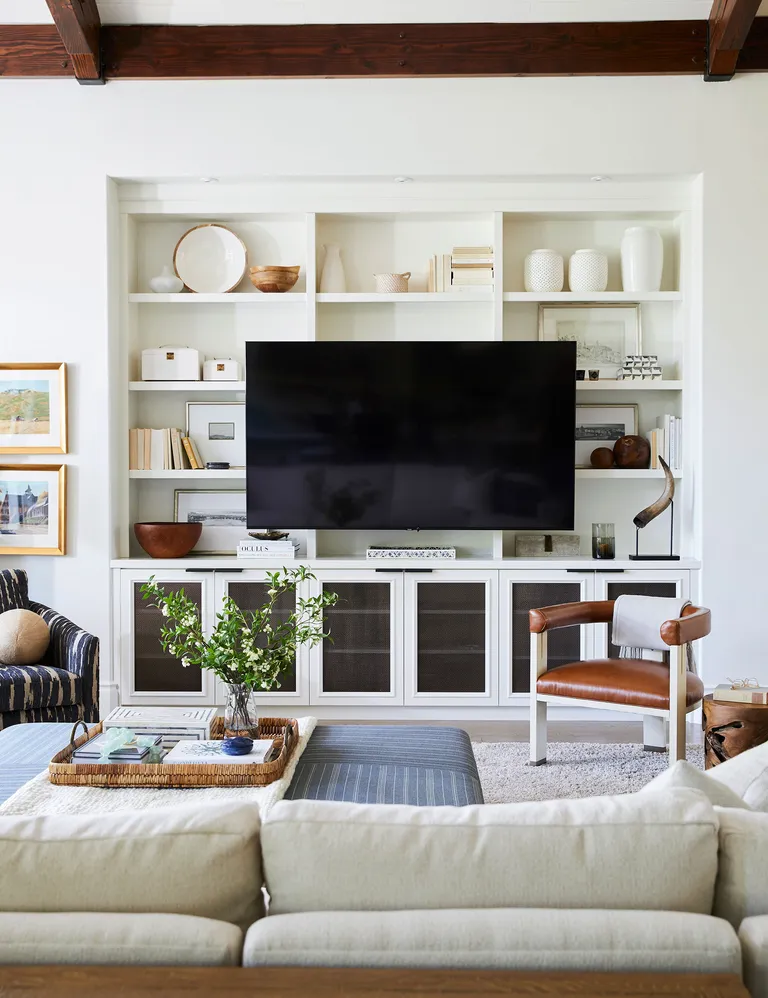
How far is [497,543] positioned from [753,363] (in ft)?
5.18

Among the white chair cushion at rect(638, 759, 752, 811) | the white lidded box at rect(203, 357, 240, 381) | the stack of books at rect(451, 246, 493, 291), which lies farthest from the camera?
the white lidded box at rect(203, 357, 240, 381)

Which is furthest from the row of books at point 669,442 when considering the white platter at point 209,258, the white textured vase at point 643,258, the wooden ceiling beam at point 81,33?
the wooden ceiling beam at point 81,33

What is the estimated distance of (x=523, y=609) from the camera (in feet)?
16.0

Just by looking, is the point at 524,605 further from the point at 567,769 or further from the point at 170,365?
the point at 170,365

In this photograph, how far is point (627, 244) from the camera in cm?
507

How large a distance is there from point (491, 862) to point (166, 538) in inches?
156

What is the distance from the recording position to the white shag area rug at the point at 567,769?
3.68 metres

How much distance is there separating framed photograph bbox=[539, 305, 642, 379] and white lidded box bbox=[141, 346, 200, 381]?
190cm

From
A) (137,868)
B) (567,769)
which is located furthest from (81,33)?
(137,868)

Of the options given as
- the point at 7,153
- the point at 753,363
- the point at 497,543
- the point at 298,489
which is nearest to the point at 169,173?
the point at 7,153

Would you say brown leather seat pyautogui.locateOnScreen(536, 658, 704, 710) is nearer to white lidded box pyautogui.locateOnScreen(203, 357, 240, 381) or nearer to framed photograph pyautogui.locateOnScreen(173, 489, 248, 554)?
framed photograph pyautogui.locateOnScreen(173, 489, 248, 554)

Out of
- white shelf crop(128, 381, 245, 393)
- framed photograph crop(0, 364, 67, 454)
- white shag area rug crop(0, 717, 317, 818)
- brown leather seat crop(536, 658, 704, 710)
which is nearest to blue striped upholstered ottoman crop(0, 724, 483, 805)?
white shag area rug crop(0, 717, 317, 818)

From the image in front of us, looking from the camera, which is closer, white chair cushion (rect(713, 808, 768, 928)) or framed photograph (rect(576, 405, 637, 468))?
white chair cushion (rect(713, 808, 768, 928))

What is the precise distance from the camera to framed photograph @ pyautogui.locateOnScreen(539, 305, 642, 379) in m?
5.22
